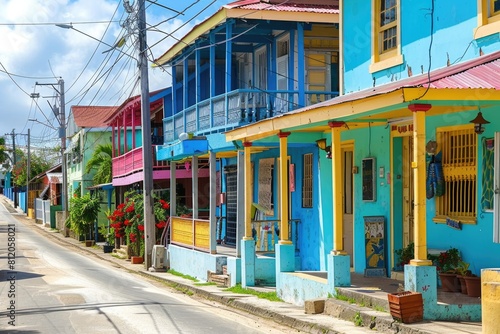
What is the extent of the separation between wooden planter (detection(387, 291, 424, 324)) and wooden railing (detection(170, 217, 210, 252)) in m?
11.2

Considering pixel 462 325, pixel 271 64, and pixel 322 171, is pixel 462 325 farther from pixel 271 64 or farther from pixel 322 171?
pixel 271 64

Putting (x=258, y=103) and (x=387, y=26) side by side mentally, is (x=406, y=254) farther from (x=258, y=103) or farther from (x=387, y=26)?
(x=258, y=103)

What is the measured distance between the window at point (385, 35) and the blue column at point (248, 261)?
189 inches

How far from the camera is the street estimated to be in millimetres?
13047

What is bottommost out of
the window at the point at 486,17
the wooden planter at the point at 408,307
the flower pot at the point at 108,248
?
the flower pot at the point at 108,248

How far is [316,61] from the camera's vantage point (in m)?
21.9

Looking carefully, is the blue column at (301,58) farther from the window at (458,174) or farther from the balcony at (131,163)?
the balcony at (131,163)

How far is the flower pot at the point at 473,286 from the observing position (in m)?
12.2

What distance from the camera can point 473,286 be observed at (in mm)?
12281

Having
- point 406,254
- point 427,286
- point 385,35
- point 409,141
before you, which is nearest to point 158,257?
point 385,35

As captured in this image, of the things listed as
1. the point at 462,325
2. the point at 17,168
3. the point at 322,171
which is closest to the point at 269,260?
the point at 322,171

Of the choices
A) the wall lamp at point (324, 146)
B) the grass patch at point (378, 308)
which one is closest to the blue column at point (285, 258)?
the wall lamp at point (324, 146)

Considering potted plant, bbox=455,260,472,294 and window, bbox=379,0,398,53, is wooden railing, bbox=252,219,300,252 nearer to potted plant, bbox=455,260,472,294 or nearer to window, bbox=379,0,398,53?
window, bbox=379,0,398,53

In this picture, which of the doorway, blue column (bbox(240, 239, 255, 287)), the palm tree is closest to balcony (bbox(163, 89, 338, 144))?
the doorway
